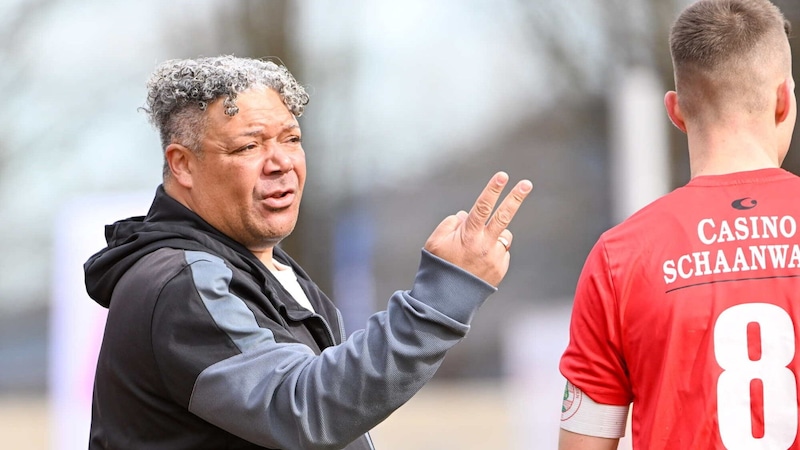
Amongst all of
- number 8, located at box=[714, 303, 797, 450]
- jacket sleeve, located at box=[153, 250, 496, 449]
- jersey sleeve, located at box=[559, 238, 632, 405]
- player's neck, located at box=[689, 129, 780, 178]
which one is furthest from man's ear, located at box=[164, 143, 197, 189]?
number 8, located at box=[714, 303, 797, 450]

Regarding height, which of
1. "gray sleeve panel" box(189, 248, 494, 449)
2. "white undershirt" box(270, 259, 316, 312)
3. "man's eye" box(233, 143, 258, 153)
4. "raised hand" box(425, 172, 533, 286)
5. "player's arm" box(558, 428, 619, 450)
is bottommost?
"player's arm" box(558, 428, 619, 450)

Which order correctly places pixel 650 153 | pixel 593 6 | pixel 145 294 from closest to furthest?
pixel 145 294, pixel 650 153, pixel 593 6

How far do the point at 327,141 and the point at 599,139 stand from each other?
3541 millimetres

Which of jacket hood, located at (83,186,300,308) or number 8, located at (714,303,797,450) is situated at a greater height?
jacket hood, located at (83,186,300,308)

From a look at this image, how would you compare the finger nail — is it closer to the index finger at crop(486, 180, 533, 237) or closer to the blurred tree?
the index finger at crop(486, 180, 533, 237)

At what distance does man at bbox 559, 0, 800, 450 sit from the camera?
92.0 inches

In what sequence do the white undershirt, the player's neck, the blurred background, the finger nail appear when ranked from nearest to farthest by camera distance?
the finger nail, the player's neck, the white undershirt, the blurred background

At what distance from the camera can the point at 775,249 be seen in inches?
92.4

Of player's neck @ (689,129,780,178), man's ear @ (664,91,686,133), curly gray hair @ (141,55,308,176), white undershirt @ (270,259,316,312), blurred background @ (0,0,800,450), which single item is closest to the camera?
player's neck @ (689,129,780,178)

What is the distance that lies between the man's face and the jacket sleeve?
1.50 ft

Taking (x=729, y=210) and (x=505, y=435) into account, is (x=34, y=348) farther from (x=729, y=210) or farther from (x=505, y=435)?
(x=729, y=210)

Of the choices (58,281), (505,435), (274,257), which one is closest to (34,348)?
(505,435)

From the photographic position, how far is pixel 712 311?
7.68ft

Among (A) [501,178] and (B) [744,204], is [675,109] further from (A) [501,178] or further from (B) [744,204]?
(A) [501,178]
